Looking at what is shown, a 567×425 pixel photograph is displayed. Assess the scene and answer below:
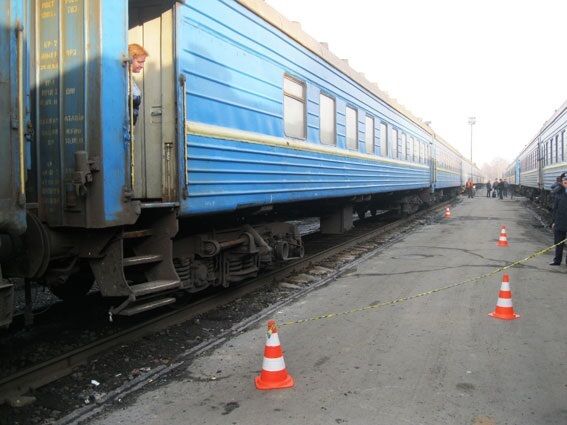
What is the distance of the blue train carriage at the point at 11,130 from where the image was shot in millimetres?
3301

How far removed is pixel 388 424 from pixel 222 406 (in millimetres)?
1131

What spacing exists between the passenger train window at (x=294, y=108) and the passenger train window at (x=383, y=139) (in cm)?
541

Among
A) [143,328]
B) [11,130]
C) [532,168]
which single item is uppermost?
[532,168]

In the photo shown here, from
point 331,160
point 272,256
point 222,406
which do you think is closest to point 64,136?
point 222,406

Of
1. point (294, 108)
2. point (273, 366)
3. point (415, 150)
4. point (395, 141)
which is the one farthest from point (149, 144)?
point (415, 150)

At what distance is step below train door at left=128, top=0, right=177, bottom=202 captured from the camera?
16.1ft

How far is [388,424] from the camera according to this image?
10.8 feet

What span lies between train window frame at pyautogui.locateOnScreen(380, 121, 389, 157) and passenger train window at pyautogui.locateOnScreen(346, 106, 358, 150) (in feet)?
7.91

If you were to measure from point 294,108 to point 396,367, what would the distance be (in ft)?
14.2

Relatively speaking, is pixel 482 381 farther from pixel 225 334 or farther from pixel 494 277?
pixel 494 277

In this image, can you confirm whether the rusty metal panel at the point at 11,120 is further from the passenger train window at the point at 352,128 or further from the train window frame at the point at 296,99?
the passenger train window at the point at 352,128

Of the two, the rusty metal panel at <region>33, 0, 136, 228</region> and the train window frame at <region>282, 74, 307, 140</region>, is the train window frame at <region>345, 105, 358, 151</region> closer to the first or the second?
the train window frame at <region>282, 74, 307, 140</region>

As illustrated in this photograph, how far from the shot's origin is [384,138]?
13211 millimetres

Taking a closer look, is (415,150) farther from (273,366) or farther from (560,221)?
(273,366)
